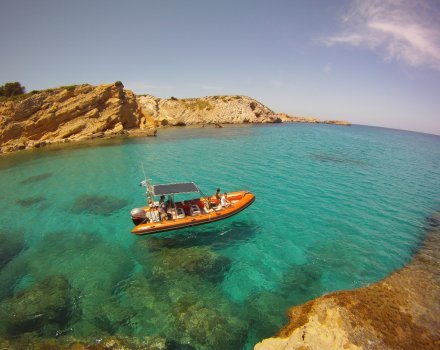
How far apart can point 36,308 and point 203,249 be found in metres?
8.05

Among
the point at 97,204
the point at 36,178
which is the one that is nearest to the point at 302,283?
the point at 97,204

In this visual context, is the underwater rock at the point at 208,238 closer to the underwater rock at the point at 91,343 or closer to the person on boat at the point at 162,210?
the person on boat at the point at 162,210

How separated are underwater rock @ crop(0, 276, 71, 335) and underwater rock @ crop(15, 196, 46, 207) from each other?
1248cm

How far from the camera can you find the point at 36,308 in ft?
34.9

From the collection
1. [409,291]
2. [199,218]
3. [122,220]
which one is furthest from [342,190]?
[122,220]

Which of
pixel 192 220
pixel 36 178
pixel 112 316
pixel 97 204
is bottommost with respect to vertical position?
pixel 36 178

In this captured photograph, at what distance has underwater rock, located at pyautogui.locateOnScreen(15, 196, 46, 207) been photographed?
21.5 meters

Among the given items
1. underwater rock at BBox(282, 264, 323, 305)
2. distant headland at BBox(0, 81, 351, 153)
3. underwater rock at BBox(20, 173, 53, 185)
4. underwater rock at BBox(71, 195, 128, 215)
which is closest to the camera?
underwater rock at BBox(282, 264, 323, 305)

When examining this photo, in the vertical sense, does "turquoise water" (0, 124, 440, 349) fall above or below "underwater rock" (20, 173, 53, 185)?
above

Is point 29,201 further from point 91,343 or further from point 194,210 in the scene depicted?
point 91,343

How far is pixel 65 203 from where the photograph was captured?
21.4m

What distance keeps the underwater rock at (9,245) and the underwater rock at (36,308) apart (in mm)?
3678

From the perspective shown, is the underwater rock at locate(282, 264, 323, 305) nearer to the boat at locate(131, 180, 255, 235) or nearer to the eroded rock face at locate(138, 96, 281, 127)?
the boat at locate(131, 180, 255, 235)

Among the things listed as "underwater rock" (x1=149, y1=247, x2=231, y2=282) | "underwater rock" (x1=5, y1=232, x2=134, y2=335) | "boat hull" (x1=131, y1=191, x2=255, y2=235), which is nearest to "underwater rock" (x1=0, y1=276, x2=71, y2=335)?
"underwater rock" (x1=5, y1=232, x2=134, y2=335)
